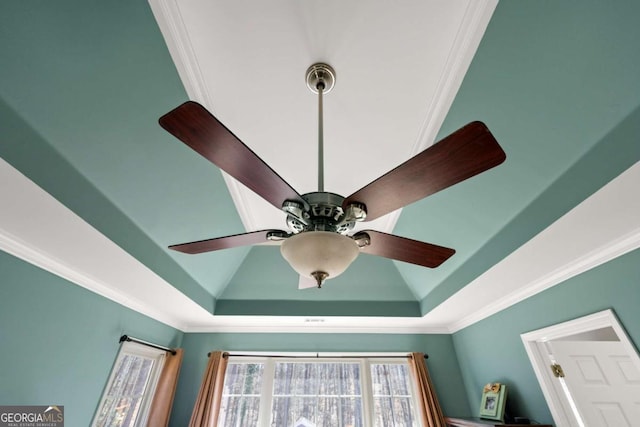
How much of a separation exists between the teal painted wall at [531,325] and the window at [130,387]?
3600 mm

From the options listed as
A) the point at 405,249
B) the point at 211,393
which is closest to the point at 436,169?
the point at 405,249

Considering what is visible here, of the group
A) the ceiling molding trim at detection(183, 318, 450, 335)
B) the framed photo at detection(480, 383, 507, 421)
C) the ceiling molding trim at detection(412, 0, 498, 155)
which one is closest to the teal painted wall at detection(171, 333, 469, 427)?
the ceiling molding trim at detection(183, 318, 450, 335)

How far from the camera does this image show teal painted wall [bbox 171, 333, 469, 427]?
132 inches

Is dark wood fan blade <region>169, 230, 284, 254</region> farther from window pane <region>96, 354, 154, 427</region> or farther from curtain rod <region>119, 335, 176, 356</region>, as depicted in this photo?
window pane <region>96, 354, 154, 427</region>

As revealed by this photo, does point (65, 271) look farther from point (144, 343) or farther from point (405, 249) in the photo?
point (405, 249)

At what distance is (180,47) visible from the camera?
136 centimetres

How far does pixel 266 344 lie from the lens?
354 cm

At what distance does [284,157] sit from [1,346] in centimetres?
202

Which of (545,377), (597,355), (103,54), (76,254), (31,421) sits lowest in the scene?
(31,421)

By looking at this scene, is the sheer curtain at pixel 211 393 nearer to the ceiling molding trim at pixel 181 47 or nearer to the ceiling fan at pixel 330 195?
the ceiling fan at pixel 330 195

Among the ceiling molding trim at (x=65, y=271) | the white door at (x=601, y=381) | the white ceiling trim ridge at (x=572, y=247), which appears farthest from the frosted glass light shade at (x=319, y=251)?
the white door at (x=601, y=381)

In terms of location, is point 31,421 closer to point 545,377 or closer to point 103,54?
point 103,54

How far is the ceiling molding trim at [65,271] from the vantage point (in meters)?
1.64

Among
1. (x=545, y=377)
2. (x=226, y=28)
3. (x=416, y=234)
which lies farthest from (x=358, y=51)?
(x=545, y=377)
